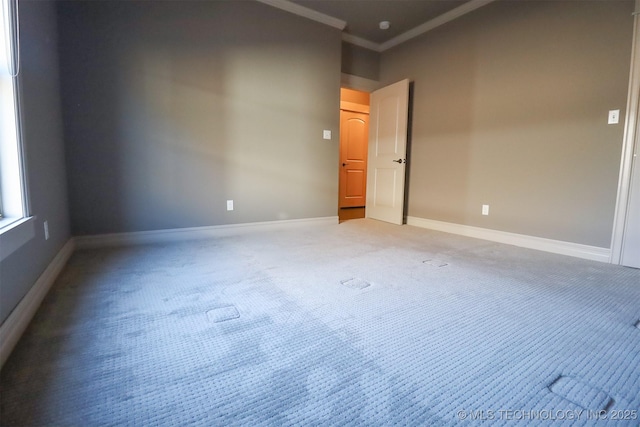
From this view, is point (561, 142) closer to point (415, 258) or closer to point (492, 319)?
point (415, 258)

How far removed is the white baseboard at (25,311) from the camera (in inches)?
43.3

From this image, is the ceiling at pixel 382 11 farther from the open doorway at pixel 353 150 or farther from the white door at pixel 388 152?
the open doorway at pixel 353 150

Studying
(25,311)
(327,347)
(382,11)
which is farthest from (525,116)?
(25,311)

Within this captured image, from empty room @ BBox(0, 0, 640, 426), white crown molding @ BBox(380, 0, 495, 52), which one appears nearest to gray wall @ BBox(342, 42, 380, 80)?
empty room @ BBox(0, 0, 640, 426)

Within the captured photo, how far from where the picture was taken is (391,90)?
4027 mm

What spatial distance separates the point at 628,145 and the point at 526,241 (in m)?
1.07

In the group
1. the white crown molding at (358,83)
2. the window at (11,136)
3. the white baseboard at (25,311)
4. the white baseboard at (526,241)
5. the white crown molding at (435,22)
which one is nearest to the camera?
the white baseboard at (25,311)

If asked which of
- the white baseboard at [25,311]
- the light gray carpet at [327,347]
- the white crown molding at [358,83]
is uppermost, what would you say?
the white crown molding at [358,83]

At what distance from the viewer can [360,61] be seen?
427cm

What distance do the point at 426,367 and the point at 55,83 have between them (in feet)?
10.2

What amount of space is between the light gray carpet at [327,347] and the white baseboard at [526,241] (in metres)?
0.29

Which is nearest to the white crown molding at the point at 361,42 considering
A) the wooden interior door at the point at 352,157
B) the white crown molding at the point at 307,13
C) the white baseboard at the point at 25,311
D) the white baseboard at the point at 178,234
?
the white crown molding at the point at 307,13

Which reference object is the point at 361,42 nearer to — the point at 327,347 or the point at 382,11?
the point at 382,11

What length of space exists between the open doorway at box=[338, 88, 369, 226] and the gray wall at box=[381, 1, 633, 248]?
73.3 inches
